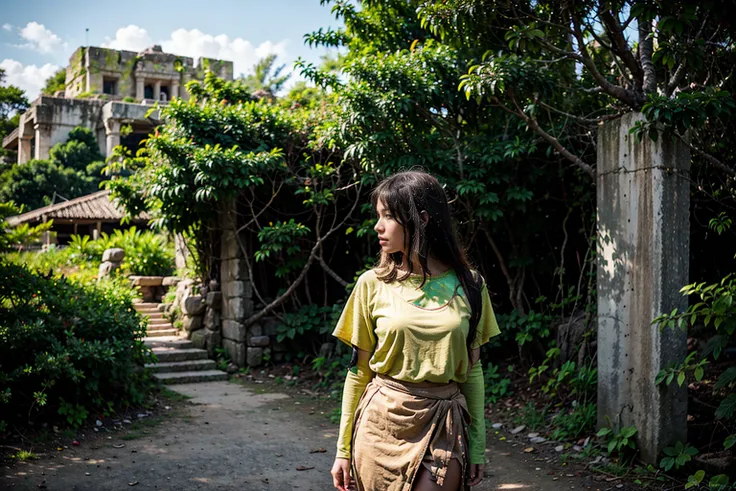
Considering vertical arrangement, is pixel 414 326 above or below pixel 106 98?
below

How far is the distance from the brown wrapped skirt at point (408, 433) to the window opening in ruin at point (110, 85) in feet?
111

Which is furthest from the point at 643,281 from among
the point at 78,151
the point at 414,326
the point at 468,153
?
the point at 78,151

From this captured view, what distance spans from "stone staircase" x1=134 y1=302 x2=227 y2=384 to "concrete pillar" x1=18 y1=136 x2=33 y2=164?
23447mm

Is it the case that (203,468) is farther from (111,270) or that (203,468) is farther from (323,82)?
(111,270)

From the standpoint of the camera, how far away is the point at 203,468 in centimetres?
466

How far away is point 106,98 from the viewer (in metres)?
30.3

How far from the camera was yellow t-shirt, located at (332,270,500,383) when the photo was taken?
6.74 feet

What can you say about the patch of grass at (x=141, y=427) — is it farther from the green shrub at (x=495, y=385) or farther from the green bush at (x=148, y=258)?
the green bush at (x=148, y=258)

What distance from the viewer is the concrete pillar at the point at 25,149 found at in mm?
28828

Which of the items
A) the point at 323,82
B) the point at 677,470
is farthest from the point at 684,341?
the point at 323,82

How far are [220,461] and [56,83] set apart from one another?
1526 inches

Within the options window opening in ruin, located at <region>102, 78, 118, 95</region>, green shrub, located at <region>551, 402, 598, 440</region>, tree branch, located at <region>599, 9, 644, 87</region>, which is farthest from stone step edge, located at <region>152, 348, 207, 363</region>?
window opening in ruin, located at <region>102, 78, 118, 95</region>

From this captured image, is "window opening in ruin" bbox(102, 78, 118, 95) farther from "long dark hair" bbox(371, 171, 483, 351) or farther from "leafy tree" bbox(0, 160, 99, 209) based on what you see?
"long dark hair" bbox(371, 171, 483, 351)

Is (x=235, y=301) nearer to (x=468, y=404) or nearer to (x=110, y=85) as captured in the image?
(x=468, y=404)
